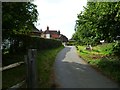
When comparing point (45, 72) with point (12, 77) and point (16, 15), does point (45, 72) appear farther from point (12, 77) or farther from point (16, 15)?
point (16, 15)

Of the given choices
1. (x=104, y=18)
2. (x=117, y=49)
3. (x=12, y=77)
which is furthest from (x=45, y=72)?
(x=117, y=49)

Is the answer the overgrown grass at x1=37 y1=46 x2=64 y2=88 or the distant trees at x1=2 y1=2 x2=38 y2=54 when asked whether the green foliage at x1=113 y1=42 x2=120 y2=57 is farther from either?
the distant trees at x1=2 y1=2 x2=38 y2=54

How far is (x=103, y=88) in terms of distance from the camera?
11719mm

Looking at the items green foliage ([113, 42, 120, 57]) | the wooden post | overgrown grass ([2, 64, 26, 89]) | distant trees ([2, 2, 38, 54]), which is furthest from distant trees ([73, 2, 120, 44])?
the wooden post

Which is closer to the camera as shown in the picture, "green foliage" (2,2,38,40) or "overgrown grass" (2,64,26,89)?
"overgrown grass" (2,64,26,89)

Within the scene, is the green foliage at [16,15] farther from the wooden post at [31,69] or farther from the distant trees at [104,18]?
the wooden post at [31,69]

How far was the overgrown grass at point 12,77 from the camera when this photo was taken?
12573 millimetres

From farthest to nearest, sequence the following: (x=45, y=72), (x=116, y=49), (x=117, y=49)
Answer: (x=116, y=49) → (x=117, y=49) → (x=45, y=72)

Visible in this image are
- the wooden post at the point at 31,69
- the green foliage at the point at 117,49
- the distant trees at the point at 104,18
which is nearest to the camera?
the wooden post at the point at 31,69

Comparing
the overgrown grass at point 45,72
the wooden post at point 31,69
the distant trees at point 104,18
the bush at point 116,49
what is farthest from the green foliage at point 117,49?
the wooden post at point 31,69

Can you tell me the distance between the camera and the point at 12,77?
14125mm

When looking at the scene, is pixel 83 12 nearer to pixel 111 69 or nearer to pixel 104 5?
pixel 104 5

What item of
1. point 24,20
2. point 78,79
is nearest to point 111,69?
point 78,79

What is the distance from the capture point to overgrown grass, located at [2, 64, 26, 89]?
12.6 metres
